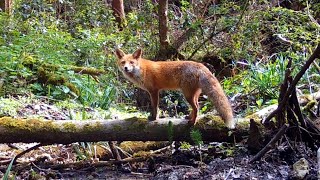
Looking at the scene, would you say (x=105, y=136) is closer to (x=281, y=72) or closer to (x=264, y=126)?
(x=264, y=126)

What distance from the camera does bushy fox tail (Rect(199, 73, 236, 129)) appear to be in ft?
15.2

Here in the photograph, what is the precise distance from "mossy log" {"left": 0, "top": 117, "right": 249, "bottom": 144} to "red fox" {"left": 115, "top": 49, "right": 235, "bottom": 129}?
17cm

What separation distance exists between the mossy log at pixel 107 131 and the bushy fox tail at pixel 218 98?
182 millimetres

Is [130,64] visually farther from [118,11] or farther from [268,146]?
[118,11]

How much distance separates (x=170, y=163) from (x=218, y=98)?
89 cm

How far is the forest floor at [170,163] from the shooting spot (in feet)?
13.4

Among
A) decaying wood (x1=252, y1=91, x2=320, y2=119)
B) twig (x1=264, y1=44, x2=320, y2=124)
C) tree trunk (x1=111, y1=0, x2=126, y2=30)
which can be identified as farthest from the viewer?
tree trunk (x1=111, y1=0, x2=126, y2=30)

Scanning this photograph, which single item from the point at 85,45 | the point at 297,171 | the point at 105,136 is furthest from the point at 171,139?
the point at 85,45

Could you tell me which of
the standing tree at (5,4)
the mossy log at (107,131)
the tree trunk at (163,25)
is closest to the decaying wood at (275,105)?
the mossy log at (107,131)

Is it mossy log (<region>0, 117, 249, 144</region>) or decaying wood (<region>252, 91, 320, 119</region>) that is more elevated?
decaying wood (<region>252, 91, 320, 119</region>)

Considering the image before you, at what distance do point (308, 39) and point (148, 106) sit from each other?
Answer: 3.97 meters

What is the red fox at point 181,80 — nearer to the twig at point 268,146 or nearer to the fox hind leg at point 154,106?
the fox hind leg at point 154,106

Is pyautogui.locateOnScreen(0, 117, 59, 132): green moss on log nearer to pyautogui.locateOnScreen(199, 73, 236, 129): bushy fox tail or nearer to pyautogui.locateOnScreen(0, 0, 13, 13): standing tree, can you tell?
pyautogui.locateOnScreen(199, 73, 236, 129): bushy fox tail

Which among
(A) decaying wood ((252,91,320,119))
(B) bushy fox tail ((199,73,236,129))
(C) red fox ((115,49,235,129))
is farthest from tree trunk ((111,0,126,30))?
(B) bushy fox tail ((199,73,236,129))
